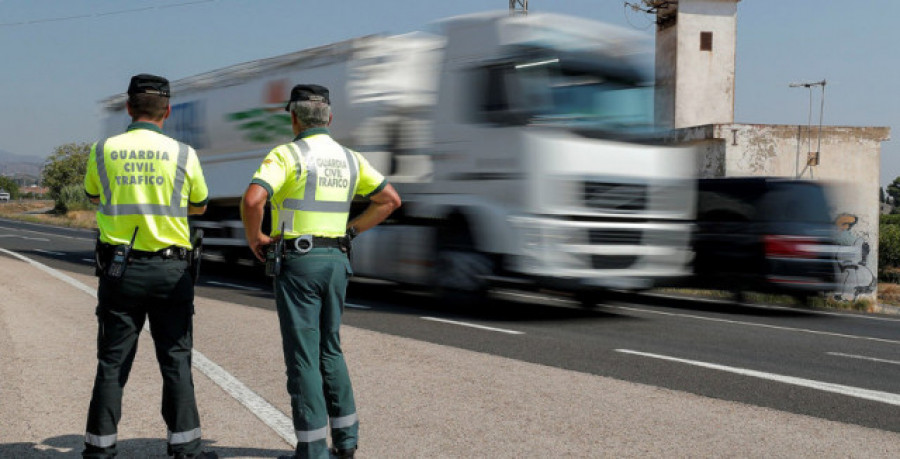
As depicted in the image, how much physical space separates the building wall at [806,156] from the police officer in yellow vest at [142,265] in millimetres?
23103

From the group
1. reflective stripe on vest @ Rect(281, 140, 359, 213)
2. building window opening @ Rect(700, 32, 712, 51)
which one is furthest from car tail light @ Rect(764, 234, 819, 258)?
building window opening @ Rect(700, 32, 712, 51)

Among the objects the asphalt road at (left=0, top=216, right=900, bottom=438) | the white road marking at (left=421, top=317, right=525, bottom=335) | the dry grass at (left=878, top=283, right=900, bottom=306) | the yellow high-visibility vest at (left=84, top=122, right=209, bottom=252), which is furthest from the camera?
the dry grass at (left=878, top=283, right=900, bottom=306)

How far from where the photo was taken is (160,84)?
13.4 feet

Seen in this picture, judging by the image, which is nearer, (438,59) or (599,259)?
(599,259)

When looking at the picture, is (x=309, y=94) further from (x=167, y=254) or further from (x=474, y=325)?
(x=474, y=325)

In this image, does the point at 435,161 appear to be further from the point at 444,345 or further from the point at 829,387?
the point at 829,387

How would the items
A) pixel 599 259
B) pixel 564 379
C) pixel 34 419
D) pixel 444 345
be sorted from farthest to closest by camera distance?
pixel 599 259 → pixel 444 345 → pixel 564 379 → pixel 34 419

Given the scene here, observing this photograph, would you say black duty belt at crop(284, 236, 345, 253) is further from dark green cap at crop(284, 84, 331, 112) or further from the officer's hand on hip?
dark green cap at crop(284, 84, 331, 112)

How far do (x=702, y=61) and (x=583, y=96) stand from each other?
94.2 feet

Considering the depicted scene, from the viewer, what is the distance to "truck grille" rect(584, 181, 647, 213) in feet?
32.8

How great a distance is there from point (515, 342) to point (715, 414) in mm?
3259

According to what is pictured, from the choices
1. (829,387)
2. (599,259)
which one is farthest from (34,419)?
(599,259)

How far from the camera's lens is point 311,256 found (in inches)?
157

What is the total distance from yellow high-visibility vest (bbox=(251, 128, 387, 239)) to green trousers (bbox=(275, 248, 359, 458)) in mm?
139
